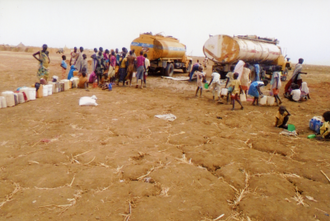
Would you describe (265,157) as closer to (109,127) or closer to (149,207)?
(149,207)

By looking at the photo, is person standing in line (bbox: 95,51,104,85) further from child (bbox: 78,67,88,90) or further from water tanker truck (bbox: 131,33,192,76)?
water tanker truck (bbox: 131,33,192,76)

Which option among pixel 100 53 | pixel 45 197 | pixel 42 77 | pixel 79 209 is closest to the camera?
pixel 79 209

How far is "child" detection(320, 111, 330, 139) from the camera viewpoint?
526 cm

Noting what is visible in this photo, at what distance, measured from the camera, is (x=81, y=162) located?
3873 millimetres

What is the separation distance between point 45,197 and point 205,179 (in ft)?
7.11

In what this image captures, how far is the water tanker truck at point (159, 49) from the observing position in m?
13.8

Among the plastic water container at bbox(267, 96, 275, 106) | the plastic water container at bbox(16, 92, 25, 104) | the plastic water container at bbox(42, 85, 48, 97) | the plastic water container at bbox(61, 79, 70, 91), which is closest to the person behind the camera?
the plastic water container at bbox(16, 92, 25, 104)

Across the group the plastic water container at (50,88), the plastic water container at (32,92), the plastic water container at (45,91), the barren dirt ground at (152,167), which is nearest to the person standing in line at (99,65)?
the plastic water container at (50,88)

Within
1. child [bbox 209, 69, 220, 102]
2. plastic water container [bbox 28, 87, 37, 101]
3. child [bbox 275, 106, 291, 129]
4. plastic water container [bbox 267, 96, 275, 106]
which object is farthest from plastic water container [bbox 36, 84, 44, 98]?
plastic water container [bbox 267, 96, 275, 106]

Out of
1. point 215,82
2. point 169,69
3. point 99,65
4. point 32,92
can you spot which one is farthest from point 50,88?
point 169,69

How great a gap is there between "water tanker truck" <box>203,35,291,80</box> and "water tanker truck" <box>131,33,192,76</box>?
7.48 ft

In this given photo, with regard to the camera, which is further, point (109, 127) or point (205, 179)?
point (109, 127)

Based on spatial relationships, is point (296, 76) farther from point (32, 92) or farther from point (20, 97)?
point (20, 97)

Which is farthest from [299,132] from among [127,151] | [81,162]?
[81,162]
